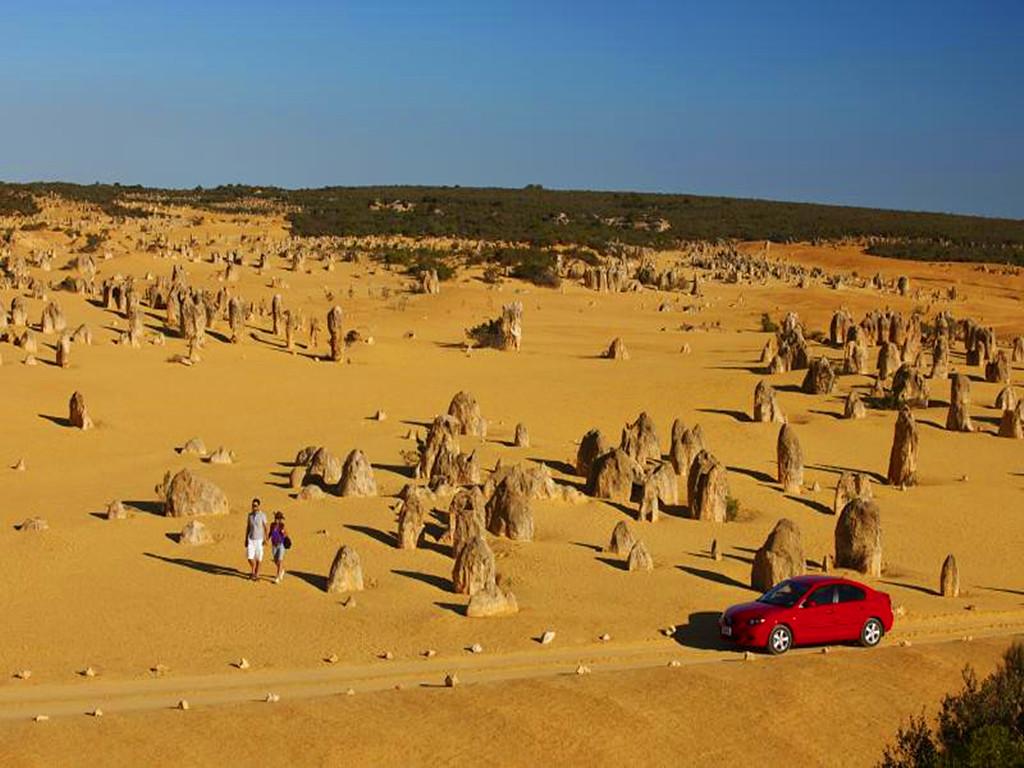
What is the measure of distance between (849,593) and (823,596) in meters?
0.45

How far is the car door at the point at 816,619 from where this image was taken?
59.4 feet

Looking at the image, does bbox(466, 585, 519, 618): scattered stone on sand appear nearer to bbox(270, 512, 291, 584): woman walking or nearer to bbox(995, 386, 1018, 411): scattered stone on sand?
bbox(270, 512, 291, 584): woman walking

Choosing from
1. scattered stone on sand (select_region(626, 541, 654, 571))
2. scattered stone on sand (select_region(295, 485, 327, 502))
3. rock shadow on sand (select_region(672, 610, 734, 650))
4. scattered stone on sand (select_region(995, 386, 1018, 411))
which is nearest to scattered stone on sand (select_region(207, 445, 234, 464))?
scattered stone on sand (select_region(295, 485, 327, 502))

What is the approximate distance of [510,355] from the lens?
1893 inches

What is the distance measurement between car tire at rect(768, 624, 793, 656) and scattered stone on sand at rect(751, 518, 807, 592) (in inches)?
122

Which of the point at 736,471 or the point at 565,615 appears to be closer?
the point at 565,615

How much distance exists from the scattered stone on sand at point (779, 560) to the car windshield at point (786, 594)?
2443 millimetres

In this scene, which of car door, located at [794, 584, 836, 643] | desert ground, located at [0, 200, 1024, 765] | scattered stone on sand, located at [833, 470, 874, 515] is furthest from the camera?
scattered stone on sand, located at [833, 470, 874, 515]

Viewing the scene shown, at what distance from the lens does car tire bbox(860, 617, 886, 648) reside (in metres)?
18.4

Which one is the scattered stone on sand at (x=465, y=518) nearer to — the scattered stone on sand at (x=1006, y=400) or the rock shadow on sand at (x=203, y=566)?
the rock shadow on sand at (x=203, y=566)

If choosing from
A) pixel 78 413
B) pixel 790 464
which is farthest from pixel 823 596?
pixel 78 413

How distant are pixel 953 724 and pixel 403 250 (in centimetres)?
6283

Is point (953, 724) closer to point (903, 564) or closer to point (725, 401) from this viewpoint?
point (903, 564)

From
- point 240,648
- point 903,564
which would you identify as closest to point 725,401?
point 903,564
